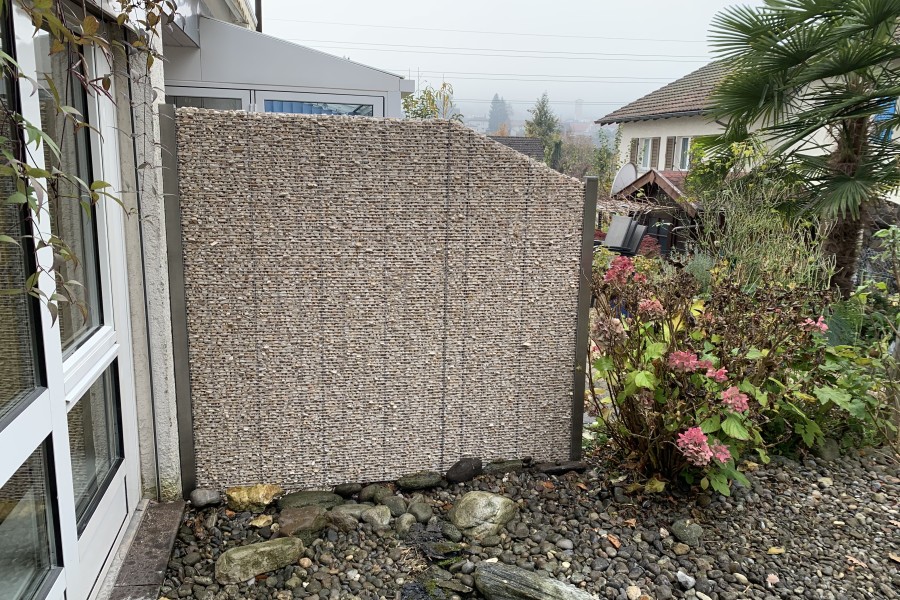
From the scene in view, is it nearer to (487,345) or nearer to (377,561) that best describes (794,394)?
(487,345)

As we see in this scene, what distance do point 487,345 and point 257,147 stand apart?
4.72 ft

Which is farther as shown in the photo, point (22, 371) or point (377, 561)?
point (377, 561)

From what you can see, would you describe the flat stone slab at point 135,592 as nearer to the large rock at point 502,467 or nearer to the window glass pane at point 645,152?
the large rock at point 502,467

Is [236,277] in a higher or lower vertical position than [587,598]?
higher

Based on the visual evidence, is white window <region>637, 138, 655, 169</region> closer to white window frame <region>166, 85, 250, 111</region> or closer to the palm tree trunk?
the palm tree trunk

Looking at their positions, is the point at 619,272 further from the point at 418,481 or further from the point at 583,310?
the point at 418,481

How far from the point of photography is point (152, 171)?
281cm

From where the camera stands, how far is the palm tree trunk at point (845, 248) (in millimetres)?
5383

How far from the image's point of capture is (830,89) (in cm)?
518

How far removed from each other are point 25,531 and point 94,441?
754 millimetres

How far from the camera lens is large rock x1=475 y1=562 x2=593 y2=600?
250 centimetres

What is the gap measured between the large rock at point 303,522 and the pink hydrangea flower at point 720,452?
171 centimetres

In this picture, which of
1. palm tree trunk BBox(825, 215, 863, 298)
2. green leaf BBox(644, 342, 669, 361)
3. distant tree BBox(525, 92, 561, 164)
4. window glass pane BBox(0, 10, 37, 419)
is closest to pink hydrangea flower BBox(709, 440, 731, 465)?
green leaf BBox(644, 342, 669, 361)

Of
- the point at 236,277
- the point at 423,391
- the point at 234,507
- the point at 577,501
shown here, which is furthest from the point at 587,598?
the point at 236,277
